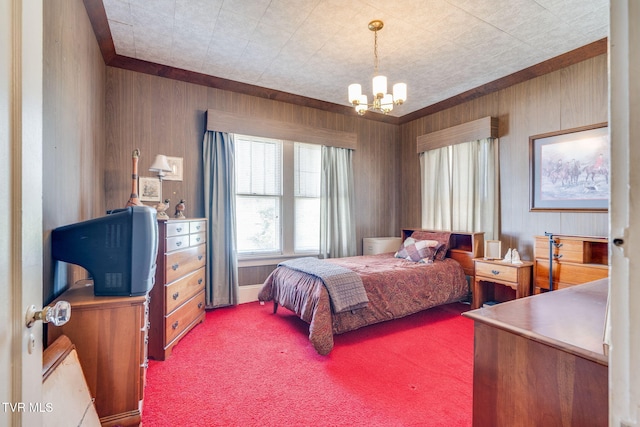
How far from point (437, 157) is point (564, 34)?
79.2 inches

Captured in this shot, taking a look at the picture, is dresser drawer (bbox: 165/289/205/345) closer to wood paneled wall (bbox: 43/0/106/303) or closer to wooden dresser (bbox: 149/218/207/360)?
wooden dresser (bbox: 149/218/207/360)

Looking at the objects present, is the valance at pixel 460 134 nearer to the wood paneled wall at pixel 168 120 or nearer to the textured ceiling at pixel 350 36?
the textured ceiling at pixel 350 36

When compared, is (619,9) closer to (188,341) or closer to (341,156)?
(188,341)

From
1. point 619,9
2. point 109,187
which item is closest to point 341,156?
point 109,187

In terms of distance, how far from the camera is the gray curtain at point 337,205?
4.48 metres

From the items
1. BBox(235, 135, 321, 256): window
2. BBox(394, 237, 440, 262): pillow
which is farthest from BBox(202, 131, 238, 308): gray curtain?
BBox(394, 237, 440, 262): pillow

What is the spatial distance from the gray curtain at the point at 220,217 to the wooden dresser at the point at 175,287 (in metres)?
0.39

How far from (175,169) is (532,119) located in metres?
4.21

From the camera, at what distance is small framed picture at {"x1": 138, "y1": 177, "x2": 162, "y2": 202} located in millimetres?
3365

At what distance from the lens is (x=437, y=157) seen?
4527 millimetres

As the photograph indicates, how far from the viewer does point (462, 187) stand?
4.17m

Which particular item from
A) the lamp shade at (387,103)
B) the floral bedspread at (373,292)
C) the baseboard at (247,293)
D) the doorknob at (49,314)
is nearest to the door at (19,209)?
the doorknob at (49,314)

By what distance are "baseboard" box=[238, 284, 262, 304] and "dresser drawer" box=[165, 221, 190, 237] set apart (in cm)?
135

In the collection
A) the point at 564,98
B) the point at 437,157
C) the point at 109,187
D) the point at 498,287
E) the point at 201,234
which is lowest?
the point at 498,287
